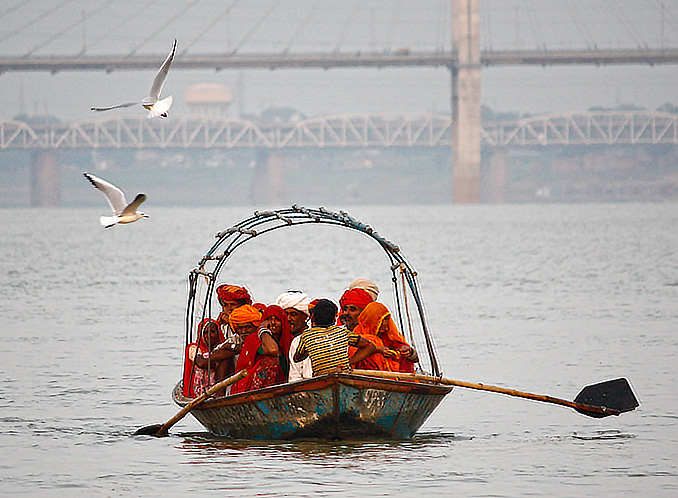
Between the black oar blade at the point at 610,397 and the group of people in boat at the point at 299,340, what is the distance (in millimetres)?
1866

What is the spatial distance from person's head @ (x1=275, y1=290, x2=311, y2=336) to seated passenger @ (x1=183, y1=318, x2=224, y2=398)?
78cm

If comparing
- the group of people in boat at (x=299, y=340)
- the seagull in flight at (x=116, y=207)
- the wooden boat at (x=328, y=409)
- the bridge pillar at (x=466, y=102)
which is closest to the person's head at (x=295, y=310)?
the group of people in boat at (x=299, y=340)

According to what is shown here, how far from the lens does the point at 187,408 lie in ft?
34.5

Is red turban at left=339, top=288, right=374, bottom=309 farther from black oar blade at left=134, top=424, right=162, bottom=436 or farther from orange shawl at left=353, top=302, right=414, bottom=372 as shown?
black oar blade at left=134, top=424, right=162, bottom=436

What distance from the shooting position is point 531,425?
39.1ft

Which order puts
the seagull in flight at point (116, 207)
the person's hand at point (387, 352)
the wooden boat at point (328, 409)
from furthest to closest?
the seagull in flight at point (116, 207), the person's hand at point (387, 352), the wooden boat at point (328, 409)

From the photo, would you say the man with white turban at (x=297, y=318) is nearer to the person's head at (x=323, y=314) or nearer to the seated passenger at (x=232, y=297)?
the person's head at (x=323, y=314)

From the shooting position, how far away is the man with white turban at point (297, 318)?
9.76 metres

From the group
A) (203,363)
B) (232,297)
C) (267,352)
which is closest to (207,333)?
(203,363)

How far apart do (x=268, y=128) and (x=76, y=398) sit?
368 feet

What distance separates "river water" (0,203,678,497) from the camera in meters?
9.43

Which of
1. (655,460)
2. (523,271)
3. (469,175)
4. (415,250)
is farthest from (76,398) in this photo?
(469,175)

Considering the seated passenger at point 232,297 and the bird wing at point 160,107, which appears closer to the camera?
the seated passenger at point 232,297

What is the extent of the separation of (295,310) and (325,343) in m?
0.53
